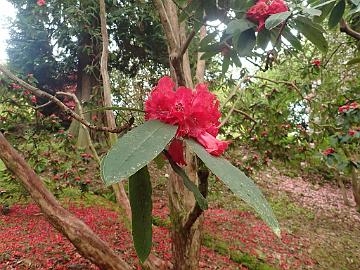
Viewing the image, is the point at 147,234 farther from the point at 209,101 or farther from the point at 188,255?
the point at 188,255

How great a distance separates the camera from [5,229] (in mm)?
3898

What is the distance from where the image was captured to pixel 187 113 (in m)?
0.57

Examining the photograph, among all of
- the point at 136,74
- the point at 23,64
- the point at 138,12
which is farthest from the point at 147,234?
the point at 23,64

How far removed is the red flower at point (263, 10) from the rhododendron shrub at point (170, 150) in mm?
376

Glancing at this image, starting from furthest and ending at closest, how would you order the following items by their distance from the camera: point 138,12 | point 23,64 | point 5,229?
point 23,64, point 138,12, point 5,229

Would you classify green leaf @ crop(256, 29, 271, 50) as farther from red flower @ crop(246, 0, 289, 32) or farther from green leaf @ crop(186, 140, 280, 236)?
green leaf @ crop(186, 140, 280, 236)

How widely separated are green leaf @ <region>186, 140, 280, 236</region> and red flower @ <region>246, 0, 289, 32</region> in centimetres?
53

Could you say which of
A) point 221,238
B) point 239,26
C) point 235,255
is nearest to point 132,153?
point 239,26

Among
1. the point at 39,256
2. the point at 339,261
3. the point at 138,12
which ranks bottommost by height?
the point at 339,261

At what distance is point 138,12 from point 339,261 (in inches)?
187

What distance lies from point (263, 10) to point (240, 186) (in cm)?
60

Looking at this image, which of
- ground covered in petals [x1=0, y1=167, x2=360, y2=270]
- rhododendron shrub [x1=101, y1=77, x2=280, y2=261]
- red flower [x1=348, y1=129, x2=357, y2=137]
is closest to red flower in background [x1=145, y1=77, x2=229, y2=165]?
rhododendron shrub [x1=101, y1=77, x2=280, y2=261]

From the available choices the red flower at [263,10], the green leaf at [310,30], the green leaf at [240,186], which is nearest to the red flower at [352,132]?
the green leaf at [310,30]

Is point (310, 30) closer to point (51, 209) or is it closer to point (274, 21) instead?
point (274, 21)
